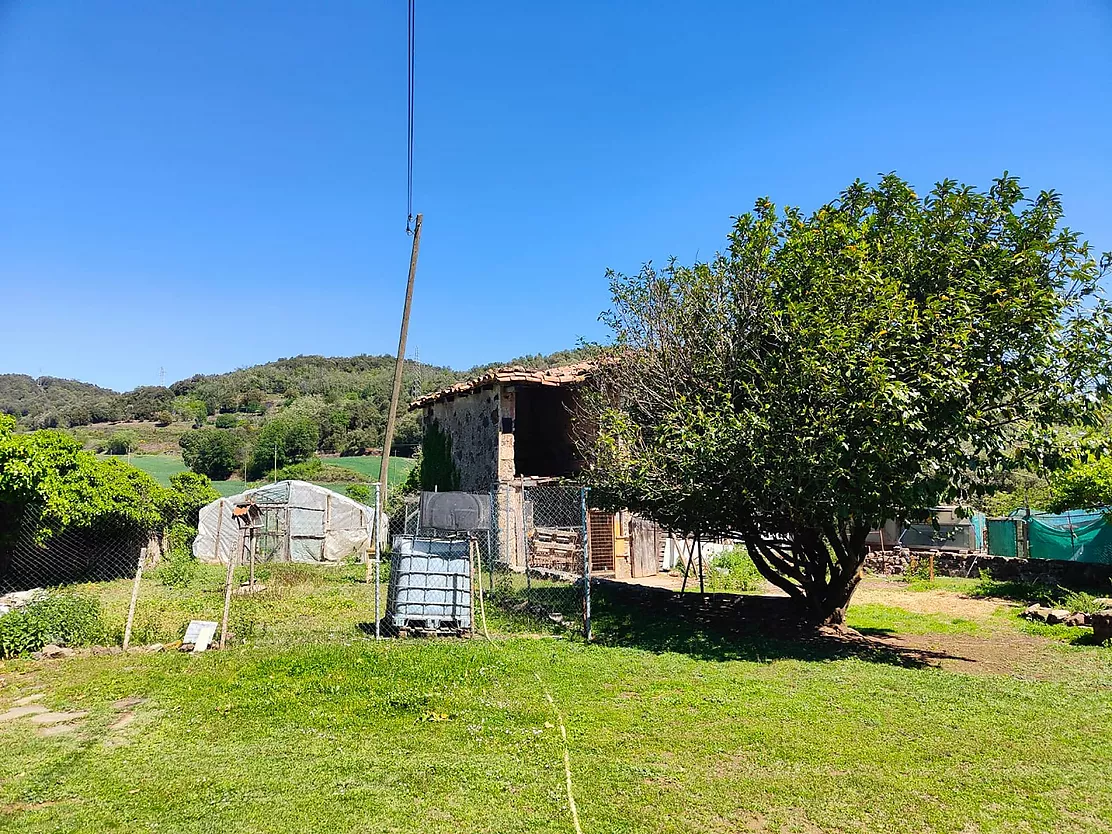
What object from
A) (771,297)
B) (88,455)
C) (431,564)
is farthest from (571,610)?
(88,455)

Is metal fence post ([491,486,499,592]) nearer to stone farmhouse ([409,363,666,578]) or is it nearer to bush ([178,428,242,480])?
stone farmhouse ([409,363,666,578])

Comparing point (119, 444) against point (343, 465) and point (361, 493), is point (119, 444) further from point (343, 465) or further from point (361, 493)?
point (361, 493)

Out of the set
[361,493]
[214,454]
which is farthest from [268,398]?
[361,493]

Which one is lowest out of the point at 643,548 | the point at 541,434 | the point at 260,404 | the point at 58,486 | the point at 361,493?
the point at 643,548

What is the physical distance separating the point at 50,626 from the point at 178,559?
10471 millimetres

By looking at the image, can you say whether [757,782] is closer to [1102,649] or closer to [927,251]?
[927,251]

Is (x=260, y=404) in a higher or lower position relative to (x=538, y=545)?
higher

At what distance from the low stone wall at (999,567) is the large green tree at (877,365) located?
6.38m

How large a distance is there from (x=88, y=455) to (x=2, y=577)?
2899 millimetres

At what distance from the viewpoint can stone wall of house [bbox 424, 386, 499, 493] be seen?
2007cm

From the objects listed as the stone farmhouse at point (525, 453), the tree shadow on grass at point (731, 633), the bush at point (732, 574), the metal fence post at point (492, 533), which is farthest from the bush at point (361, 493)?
the tree shadow on grass at point (731, 633)

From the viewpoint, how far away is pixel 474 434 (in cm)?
2153

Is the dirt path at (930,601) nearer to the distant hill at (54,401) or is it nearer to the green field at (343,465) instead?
the green field at (343,465)

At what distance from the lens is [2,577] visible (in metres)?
14.9
